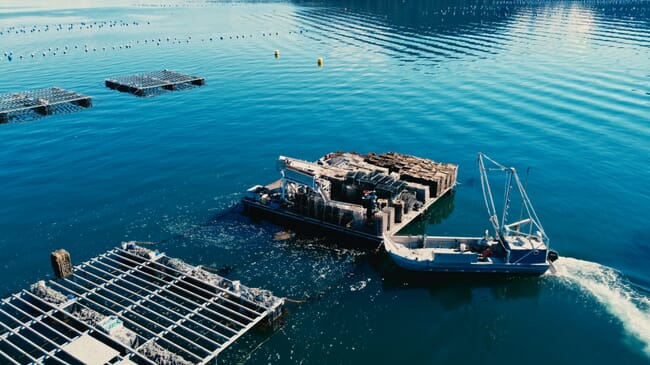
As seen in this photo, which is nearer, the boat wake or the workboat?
the boat wake

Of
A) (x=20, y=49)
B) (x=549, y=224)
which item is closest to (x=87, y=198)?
(x=549, y=224)

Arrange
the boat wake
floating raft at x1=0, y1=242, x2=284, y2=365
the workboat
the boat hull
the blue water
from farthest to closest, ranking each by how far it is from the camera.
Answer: the boat hull < the workboat < the blue water < the boat wake < floating raft at x1=0, y1=242, x2=284, y2=365

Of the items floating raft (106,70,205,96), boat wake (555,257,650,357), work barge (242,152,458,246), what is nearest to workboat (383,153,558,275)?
boat wake (555,257,650,357)

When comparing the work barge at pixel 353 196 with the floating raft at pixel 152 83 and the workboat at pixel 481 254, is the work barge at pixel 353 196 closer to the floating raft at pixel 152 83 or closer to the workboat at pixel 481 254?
the workboat at pixel 481 254

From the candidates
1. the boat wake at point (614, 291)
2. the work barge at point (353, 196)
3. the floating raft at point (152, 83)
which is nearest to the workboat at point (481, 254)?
the boat wake at point (614, 291)

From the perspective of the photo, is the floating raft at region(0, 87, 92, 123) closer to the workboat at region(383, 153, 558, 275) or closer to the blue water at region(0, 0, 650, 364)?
the blue water at region(0, 0, 650, 364)

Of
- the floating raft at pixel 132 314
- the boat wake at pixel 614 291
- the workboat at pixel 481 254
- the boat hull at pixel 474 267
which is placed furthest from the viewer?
the boat hull at pixel 474 267
